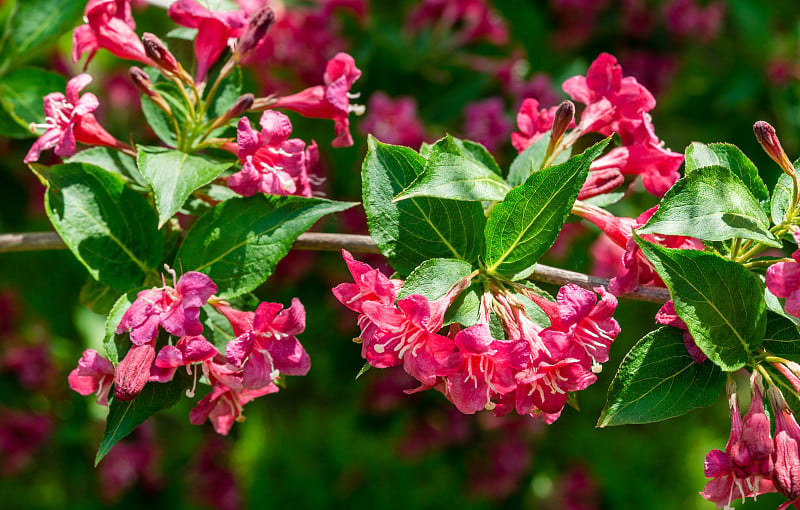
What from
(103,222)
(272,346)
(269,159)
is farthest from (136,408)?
(269,159)

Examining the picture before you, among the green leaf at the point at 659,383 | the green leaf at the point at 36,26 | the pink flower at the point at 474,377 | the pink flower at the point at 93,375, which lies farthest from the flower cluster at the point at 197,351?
the green leaf at the point at 36,26

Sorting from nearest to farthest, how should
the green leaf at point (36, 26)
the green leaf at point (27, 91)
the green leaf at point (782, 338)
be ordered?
the green leaf at point (782, 338) → the green leaf at point (27, 91) → the green leaf at point (36, 26)

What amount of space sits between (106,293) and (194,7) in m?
0.50

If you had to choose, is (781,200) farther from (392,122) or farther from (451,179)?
(392,122)

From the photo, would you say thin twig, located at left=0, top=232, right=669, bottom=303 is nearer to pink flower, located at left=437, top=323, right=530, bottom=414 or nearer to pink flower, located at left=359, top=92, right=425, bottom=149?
pink flower, located at left=437, top=323, right=530, bottom=414

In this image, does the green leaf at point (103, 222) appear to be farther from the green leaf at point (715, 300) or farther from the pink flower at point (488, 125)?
the pink flower at point (488, 125)

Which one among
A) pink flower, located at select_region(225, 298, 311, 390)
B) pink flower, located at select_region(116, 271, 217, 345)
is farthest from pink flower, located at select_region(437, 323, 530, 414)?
pink flower, located at select_region(116, 271, 217, 345)

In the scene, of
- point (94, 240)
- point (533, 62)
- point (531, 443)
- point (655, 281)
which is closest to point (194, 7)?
point (94, 240)

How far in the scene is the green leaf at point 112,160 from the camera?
4.00ft

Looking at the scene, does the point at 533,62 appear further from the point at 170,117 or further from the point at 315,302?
the point at 170,117

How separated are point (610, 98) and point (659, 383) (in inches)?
19.3

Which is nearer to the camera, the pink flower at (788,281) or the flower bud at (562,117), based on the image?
the pink flower at (788,281)

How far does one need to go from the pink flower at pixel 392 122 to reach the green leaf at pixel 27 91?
0.91 metres

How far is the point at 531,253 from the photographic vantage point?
3.50 feet
